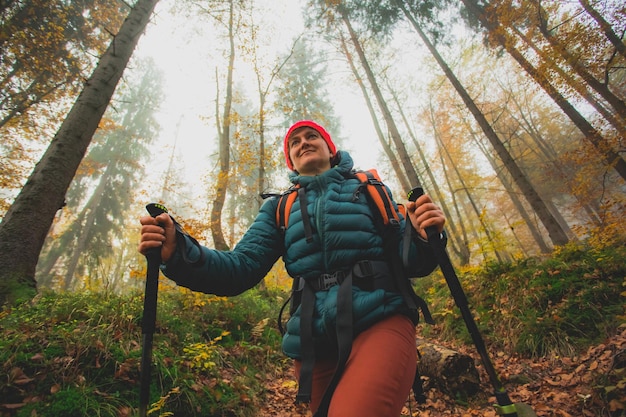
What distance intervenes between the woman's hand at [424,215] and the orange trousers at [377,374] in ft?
1.88

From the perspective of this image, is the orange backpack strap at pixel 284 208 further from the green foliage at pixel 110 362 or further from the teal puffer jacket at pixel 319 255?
the green foliage at pixel 110 362

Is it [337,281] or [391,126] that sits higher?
[391,126]

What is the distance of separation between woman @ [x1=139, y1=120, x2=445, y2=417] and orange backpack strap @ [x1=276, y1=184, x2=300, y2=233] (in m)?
0.06

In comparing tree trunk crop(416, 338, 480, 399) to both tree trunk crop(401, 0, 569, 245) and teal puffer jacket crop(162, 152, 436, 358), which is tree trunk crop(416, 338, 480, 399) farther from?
tree trunk crop(401, 0, 569, 245)

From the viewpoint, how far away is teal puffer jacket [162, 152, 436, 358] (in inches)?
65.1

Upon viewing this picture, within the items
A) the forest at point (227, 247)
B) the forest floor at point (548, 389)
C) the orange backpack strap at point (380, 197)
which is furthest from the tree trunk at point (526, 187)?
the orange backpack strap at point (380, 197)

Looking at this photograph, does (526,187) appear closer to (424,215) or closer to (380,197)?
(380,197)

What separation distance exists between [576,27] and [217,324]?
1138cm

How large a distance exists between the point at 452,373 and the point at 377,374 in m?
3.60

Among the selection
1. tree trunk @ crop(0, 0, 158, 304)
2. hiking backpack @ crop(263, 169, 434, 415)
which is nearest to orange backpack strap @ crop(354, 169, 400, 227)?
hiking backpack @ crop(263, 169, 434, 415)

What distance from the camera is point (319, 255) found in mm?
1856

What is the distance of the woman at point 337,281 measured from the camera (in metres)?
1.38

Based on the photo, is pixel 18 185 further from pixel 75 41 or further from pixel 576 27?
pixel 576 27

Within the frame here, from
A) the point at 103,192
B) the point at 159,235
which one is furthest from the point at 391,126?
the point at 103,192
